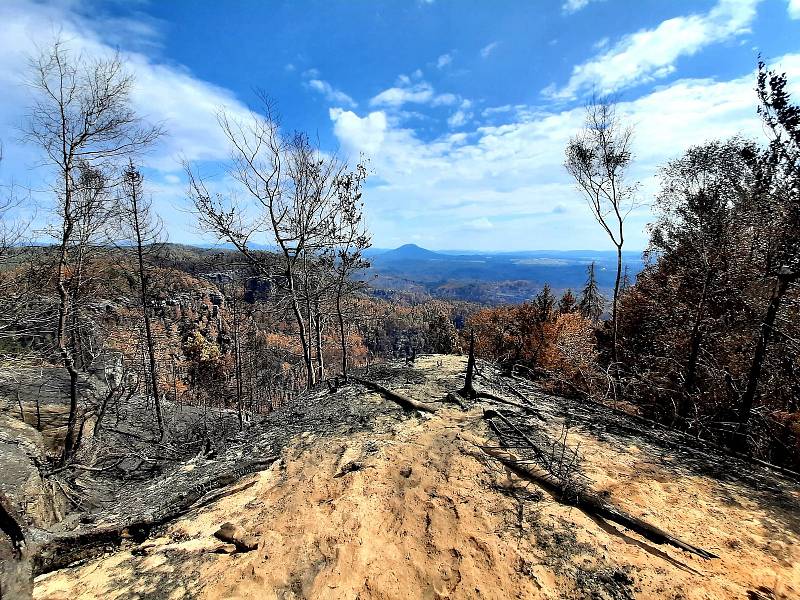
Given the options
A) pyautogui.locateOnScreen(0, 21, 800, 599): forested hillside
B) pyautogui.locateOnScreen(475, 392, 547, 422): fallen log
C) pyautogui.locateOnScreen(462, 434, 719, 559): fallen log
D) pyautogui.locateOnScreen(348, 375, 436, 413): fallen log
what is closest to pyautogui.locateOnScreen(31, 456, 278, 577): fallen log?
pyautogui.locateOnScreen(0, 21, 800, 599): forested hillside

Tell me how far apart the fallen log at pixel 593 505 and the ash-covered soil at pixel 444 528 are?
0.27 feet

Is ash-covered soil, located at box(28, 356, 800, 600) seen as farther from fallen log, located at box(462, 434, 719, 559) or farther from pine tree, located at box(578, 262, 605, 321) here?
pine tree, located at box(578, 262, 605, 321)

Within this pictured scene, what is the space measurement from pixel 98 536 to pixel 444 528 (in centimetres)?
370

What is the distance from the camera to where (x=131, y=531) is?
3.84m

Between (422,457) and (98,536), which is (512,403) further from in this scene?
(98,536)

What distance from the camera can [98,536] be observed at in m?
3.65

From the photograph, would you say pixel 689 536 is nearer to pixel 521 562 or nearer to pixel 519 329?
pixel 521 562

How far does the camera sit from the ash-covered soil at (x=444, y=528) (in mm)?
3125

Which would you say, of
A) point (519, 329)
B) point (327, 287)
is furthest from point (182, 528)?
point (519, 329)

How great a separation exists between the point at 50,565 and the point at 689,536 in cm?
643

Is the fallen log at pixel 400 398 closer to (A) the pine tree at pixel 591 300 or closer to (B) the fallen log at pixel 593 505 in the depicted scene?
(B) the fallen log at pixel 593 505

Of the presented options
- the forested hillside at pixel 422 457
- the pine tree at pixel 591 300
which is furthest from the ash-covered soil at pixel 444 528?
Result: the pine tree at pixel 591 300

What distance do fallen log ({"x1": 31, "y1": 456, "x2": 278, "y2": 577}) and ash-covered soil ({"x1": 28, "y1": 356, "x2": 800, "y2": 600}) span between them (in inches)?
3.5

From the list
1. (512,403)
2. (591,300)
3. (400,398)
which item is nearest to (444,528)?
(400,398)
